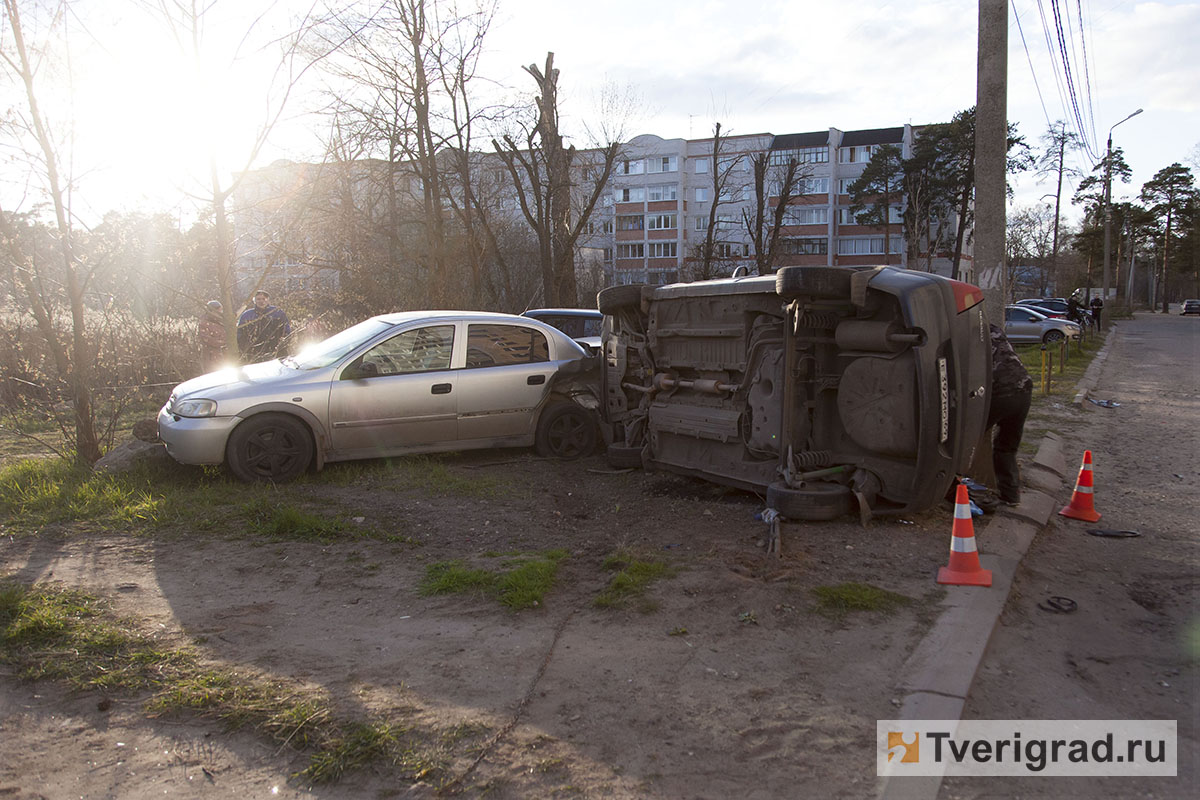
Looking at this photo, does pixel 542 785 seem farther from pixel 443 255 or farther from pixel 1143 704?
pixel 443 255

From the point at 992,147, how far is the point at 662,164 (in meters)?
74.2

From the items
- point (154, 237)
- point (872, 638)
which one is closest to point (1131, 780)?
point (872, 638)

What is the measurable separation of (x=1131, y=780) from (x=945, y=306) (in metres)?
3.31

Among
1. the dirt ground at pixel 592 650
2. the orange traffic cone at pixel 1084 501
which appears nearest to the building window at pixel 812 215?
the orange traffic cone at pixel 1084 501

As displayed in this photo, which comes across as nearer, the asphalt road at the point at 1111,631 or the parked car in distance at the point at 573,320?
the asphalt road at the point at 1111,631

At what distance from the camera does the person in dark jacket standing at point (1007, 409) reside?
622cm

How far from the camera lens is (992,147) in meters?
7.34

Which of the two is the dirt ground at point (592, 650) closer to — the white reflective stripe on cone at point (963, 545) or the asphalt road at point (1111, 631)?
the asphalt road at point (1111, 631)

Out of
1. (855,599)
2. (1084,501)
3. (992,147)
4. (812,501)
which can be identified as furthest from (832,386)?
(992,147)

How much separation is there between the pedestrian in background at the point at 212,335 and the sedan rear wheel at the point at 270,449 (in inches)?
136

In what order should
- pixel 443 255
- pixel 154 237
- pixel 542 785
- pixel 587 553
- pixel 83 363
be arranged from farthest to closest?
1. pixel 443 255
2. pixel 154 237
3. pixel 83 363
4. pixel 587 553
5. pixel 542 785

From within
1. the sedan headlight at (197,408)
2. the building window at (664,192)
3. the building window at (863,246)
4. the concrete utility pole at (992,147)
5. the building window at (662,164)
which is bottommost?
the sedan headlight at (197,408)

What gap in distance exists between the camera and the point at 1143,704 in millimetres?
3508

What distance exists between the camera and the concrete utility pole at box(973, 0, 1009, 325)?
728 cm
